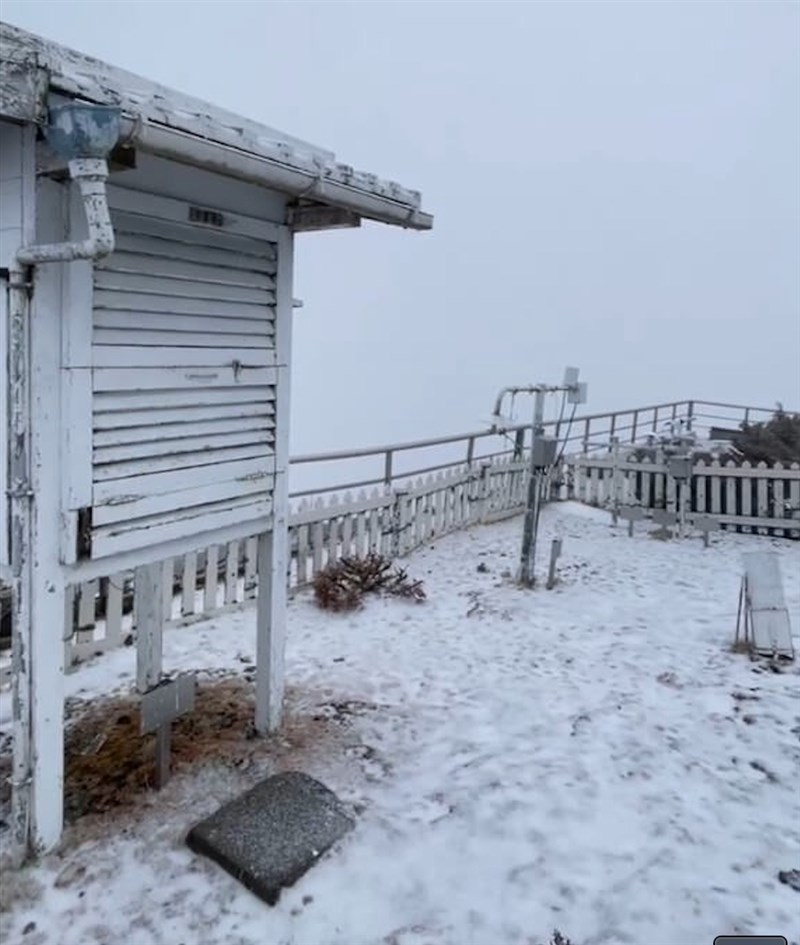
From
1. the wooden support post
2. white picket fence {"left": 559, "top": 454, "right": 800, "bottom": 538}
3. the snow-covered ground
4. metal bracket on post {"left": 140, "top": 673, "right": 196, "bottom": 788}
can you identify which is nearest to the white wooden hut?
the wooden support post

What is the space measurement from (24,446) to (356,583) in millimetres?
3401

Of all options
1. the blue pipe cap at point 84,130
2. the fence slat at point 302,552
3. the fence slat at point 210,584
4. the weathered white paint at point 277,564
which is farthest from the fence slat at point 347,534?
the blue pipe cap at point 84,130

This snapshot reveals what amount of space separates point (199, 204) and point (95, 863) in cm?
227

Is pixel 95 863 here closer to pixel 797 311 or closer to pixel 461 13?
pixel 797 311

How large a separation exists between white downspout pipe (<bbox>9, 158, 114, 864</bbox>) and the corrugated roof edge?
220mm

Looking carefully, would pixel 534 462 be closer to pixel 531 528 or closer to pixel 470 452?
pixel 531 528

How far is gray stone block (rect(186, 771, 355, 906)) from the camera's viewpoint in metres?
2.24

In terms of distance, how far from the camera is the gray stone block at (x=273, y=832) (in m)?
2.24

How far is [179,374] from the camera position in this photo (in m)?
2.52

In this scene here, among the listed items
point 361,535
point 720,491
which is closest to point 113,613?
point 361,535

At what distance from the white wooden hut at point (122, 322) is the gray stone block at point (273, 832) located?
0.54m

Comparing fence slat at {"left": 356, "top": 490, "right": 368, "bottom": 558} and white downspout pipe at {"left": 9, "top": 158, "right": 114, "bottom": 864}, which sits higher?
white downspout pipe at {"left": 9, "top": 158, "right": 114, "bottom": 864}

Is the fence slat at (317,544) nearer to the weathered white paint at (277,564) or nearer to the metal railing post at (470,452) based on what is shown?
the weathered white paint at (277,564)

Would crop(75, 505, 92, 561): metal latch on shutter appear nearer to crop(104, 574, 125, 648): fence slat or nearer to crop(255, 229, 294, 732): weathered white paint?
crop(255, 229, 294, 732): weathered white paint
